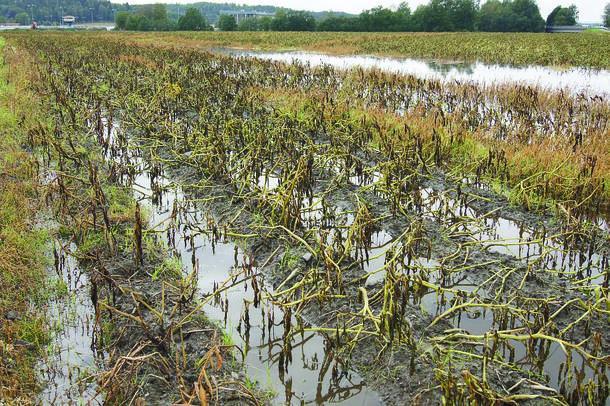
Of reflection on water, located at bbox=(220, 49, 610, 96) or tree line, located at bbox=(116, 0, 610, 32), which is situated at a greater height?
tree line, located at bbox=(116, 0, 610, 32)

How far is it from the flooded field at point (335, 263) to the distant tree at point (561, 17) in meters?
85.0

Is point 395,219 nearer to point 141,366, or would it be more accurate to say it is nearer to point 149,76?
point 141,366

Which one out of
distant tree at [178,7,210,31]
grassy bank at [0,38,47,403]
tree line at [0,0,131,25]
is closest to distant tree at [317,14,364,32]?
distant tree at [178,7,210,31]

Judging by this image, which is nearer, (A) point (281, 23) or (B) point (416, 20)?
(A) point (281, 23)

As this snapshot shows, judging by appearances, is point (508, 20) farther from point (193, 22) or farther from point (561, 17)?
point (193, 22)

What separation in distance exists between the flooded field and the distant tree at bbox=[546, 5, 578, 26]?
3346 inches

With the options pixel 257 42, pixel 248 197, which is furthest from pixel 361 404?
pixel 257 42

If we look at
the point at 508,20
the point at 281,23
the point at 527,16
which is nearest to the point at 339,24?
the point at 281,23

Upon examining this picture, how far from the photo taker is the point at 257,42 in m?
44.0

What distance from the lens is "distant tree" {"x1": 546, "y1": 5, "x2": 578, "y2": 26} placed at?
85.1 metres

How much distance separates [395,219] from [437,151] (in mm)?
2431

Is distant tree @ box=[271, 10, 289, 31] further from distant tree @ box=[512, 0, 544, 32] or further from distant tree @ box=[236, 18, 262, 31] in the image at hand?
distant tree @ box=[512, 0, 544, 32]

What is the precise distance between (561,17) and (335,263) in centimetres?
9397

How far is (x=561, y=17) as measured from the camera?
278 feet
